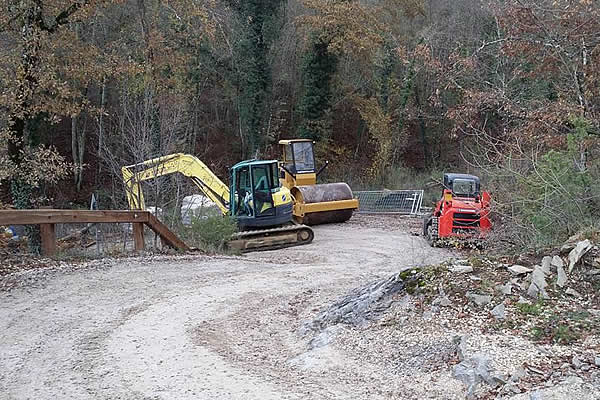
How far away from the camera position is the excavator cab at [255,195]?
702 inches

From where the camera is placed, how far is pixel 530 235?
29.8 feet

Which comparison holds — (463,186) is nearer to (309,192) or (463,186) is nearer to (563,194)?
(309,192)

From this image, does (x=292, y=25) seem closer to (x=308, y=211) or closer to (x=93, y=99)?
(x=93, y=99)

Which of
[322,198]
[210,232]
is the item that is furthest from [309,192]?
[210,232]

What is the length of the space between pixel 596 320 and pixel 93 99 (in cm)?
3066

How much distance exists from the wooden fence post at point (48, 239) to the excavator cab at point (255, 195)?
26.2 ft

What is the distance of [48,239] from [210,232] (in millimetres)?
4941

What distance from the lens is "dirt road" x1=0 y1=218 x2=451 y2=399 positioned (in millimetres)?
5148

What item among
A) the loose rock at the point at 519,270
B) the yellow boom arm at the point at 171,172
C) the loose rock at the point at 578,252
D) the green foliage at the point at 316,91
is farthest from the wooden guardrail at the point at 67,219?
the green foliage at the point at 316,91

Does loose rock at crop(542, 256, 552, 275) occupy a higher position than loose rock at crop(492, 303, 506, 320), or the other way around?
loose rock at crop(542, 256, 552, 275)

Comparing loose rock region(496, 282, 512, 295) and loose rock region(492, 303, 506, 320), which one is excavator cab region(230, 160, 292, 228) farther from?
loose rock region(492, 303, 506, 320)

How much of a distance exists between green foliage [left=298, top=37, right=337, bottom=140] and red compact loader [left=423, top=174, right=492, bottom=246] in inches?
622

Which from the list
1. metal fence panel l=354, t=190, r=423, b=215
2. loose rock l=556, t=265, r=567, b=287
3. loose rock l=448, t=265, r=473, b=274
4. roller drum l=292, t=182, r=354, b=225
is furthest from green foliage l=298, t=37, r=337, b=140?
loose rock l=556, t=265, r=567, b=287

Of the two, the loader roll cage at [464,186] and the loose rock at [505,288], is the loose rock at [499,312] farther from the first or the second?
the loader roll cage at [464,186]
